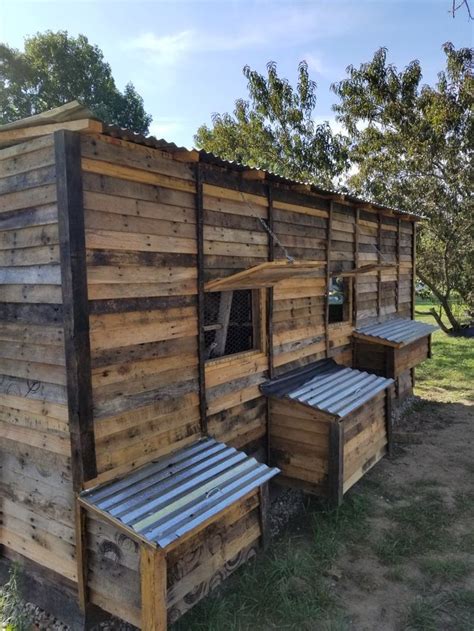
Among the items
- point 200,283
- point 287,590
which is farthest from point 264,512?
point 200,283

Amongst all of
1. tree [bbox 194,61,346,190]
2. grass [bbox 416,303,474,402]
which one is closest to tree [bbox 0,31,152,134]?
tree [bbox 194,61,346,190]

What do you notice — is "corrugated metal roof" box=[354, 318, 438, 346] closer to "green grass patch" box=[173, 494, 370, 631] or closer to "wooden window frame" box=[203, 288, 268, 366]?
"wooden window frame" box=[203, 288, 268, 366]

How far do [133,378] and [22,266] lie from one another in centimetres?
155

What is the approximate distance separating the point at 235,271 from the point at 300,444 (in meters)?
2.63

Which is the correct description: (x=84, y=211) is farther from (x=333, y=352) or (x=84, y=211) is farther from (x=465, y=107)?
(x=465, y=107)

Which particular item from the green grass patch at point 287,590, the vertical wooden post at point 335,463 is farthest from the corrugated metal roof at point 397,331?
the green grass patch at point 287,590

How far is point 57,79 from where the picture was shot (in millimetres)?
21891

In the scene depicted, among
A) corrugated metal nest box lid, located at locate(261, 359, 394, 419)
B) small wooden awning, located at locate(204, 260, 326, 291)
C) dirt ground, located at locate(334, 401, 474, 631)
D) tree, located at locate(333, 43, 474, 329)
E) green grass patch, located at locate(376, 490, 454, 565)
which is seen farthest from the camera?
tree, located at locate(333, 43, 474, 329)

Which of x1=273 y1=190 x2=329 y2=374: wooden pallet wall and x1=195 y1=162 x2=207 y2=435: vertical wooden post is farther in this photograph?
x1=273 y1=190 x2=329 y2=374: wooden pallet wall

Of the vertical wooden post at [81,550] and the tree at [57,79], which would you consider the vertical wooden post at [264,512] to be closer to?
the vertical wooden post at [81,550]

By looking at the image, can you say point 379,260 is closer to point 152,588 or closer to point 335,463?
point 335,463

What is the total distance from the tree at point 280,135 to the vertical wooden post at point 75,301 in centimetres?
1577

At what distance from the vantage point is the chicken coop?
386 centimetres

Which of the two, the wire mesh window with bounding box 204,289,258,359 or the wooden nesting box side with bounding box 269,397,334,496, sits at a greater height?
the wire mesh window with bounding box 204,289,258,359
